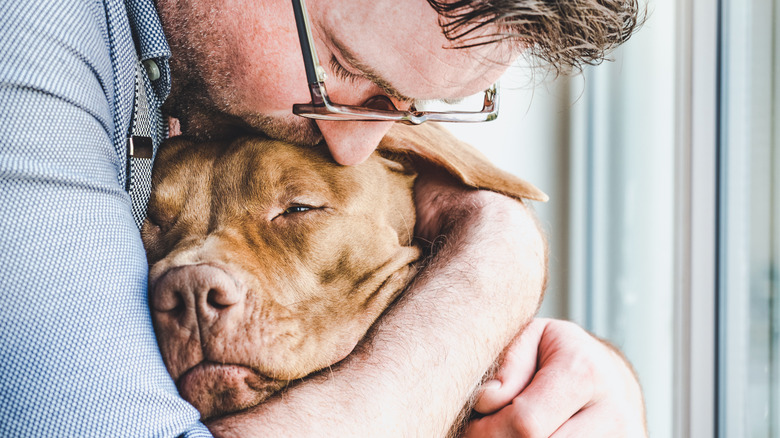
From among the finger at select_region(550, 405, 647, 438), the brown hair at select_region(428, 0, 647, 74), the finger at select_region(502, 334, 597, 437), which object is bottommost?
the finger at select_region(550, 405, 647, 438)

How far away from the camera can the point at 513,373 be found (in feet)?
4.50

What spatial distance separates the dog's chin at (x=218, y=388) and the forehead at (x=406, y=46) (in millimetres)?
616

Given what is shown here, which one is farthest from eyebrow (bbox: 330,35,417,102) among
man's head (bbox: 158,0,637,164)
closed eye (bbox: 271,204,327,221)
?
closed eye (bbox: 271,204,327,221)

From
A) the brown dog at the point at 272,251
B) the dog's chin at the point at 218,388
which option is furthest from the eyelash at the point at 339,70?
the dog's chin at the point at 218,388

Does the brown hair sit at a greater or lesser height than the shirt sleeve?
greater

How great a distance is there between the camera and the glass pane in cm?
215

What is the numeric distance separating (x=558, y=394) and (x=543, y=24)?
664 millimetres

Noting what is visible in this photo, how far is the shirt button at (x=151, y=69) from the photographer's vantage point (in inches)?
48.3

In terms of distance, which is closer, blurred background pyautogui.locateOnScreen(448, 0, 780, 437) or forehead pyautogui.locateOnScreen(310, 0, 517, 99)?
forehead pyautogui.locateOnScreen(310, 0, 517, 99)

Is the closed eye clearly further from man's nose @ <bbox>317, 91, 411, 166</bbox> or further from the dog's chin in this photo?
the dog's chin

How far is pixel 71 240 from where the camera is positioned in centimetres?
83

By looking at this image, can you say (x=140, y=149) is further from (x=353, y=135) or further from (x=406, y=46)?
(x=406, y=46)

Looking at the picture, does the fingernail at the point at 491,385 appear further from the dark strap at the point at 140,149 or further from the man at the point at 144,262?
the dark strap at the point at 140,149

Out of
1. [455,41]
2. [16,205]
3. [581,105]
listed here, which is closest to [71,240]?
[16,205]
